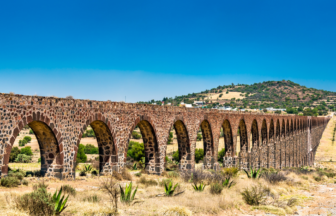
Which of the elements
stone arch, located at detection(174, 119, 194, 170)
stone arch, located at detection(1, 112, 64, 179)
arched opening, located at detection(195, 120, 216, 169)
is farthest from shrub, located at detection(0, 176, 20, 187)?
arched opening, located at detection(195, 120, 216, 169)

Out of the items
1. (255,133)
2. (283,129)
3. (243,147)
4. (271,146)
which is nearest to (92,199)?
(243,147)

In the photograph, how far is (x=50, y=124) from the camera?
38.8ft

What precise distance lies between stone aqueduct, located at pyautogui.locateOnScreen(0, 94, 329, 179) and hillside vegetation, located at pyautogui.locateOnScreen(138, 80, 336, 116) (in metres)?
103

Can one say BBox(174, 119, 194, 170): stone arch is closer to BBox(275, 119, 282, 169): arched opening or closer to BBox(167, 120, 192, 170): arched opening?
BBox(167, 120, 192, 170): arched opening

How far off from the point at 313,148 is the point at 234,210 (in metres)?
55.5

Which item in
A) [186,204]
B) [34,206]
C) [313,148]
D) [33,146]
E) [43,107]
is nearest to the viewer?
[34,206]

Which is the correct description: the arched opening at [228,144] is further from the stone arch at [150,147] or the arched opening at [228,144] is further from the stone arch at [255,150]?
the stone arch at [150,147]

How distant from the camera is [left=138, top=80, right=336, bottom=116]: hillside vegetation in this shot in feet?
434

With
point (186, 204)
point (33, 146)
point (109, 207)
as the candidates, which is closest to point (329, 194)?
point (186, 204)

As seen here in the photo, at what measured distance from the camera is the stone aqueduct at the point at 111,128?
10.8m

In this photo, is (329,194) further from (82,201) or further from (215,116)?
(82,201)

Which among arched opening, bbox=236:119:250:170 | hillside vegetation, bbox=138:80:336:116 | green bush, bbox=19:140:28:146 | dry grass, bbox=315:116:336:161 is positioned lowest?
dry grass, bbox=315:116:336:161

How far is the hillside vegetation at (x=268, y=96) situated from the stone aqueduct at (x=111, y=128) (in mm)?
102803

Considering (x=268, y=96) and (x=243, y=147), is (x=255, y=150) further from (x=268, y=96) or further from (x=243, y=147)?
(x=268, y=96)
